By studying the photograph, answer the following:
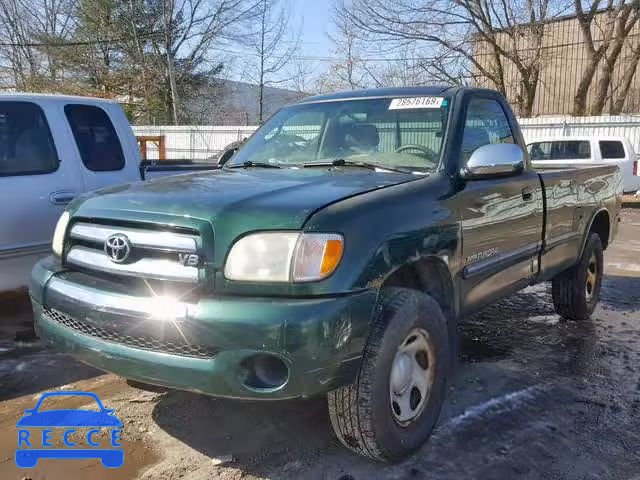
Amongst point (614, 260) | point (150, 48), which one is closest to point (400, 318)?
point (614, 260)

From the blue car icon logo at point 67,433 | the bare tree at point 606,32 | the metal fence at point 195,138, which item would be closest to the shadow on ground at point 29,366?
the blue car icon logo at point 67,433

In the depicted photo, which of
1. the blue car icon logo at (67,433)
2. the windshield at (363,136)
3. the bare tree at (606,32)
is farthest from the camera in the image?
the bare tree at (606,32)

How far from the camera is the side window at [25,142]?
4660 mm

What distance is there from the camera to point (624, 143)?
14602 millimetres

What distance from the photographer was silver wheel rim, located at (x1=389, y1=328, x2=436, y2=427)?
9.61 feet

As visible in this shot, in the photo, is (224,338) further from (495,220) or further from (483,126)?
(483,126)

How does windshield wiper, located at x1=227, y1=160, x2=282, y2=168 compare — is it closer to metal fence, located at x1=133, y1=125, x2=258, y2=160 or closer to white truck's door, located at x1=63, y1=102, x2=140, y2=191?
white truck's door, located at x1=63, y1=102, x2=140, y2=191

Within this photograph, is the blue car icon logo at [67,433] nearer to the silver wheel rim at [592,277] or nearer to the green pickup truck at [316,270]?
the green pickup truck at [316,270]

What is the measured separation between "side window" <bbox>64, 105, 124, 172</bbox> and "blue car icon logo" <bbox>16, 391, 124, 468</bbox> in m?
2.09

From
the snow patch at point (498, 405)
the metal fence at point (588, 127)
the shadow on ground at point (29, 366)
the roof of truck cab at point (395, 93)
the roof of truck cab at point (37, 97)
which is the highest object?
the metal fence at point (588, 127)

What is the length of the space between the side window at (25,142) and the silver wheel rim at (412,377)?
331cm

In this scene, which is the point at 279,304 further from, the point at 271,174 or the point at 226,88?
the point at 226,88

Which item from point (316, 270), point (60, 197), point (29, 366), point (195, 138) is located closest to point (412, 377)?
point (316, 270)

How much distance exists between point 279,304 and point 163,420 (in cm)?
149
